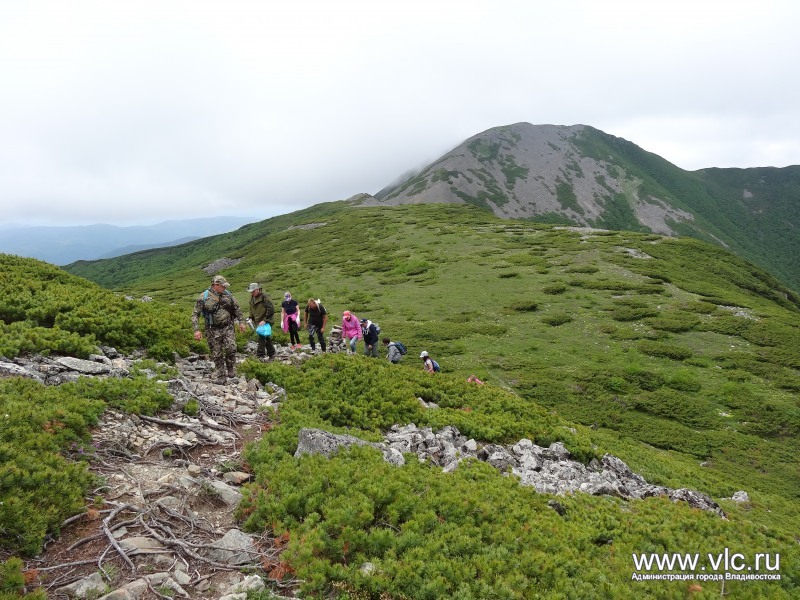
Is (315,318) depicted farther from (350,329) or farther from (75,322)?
(75,322)

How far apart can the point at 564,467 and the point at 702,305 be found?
104 feet

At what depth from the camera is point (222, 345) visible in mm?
15734

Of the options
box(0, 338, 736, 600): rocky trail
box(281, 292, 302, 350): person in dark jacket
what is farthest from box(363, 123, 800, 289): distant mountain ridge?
box(0, 338, 736, 600): rocky trail

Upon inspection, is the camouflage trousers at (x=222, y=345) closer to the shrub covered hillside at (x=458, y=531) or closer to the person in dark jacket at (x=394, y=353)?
the shrub covered hillside at (x=458, y=531)

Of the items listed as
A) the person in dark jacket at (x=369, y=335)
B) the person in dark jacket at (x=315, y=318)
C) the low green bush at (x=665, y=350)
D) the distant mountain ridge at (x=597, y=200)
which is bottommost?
the low green bush at (x=665, y=350)

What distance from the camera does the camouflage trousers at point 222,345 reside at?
50.9 ft

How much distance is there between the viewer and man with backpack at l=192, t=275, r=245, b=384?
15.5 m

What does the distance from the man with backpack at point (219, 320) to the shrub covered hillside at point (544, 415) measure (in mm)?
1243

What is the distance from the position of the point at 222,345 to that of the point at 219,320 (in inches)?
37.0

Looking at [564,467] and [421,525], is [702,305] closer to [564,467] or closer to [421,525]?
[564,467]

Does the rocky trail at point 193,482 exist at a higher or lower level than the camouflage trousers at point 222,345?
lower

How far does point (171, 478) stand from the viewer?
909 cm

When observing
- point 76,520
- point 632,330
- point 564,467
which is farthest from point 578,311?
point 76,520

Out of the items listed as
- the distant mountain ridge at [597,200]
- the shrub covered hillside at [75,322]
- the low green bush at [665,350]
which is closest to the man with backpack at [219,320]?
the shrub covered hillside at [75,322]
